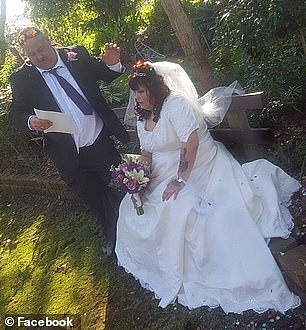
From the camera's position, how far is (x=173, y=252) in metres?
2.97

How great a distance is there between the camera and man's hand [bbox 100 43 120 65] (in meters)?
3.46

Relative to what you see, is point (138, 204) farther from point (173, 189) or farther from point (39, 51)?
point (39, 51)

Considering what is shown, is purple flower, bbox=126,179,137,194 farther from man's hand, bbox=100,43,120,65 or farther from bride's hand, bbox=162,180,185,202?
man's hand, bbox=100,43,120,65

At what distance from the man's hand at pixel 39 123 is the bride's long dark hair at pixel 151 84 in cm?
73

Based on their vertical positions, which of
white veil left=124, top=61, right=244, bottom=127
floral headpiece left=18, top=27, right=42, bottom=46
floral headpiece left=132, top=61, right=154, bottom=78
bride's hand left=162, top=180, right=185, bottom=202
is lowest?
bride's hand left=162, top=180, right=185, bottom=202

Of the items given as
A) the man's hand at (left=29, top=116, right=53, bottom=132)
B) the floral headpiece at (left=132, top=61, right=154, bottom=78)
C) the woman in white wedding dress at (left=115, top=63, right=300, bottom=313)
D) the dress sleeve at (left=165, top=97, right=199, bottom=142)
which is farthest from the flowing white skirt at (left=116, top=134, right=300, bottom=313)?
the man's hand at (left=29, top=116, right=53, bottom=132)

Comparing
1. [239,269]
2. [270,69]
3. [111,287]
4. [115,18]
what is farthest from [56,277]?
[115,18]

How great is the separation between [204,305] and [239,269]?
0.38 metres

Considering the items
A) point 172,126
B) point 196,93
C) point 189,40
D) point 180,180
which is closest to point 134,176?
point 180,180

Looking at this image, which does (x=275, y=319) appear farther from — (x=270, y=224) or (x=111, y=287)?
(x=111, y=287)

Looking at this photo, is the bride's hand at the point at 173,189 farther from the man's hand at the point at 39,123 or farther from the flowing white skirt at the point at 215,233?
the man's hand at the point at 39,123

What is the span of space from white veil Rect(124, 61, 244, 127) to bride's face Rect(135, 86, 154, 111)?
19cm

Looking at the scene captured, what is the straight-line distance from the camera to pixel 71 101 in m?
3.46

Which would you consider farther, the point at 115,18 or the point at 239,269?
the point at 115,18
